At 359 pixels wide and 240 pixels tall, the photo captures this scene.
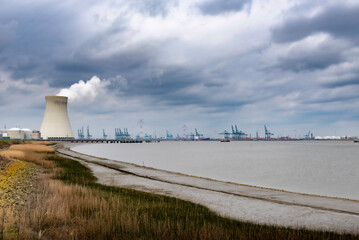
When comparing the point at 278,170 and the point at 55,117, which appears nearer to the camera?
the point at 278,170

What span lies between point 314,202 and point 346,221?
3.87 metres

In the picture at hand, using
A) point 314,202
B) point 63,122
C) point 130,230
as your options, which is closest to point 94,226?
point 130,230

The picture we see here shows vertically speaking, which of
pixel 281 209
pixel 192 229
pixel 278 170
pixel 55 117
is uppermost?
pixel 55 117

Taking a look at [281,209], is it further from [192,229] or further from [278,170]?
[278,170]

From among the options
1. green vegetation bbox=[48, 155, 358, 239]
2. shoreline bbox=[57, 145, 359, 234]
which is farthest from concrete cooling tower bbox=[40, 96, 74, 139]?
green vegetation bbox=[48, 155, 358, 239]

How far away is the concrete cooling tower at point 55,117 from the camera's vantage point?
3893 inches

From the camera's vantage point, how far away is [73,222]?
7992 mm

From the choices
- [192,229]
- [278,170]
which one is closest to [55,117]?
[278,170]

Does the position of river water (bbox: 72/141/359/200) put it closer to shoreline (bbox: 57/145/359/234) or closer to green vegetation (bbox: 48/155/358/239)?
shoreline (bbox: 57/145/359/234)

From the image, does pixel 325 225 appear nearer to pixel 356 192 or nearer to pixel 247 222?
pixel 247 222

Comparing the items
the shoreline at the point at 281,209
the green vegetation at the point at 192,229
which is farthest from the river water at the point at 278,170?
the green vegetation at the point at 192,229

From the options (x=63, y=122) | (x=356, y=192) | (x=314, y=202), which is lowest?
(x=356, y=192)

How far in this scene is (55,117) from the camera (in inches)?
3952

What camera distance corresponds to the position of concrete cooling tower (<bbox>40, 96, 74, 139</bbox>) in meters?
98.9
